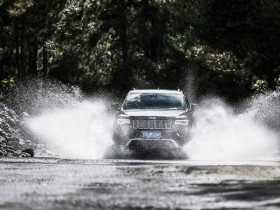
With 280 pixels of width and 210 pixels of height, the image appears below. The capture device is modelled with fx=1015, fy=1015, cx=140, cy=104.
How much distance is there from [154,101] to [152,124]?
1.78m

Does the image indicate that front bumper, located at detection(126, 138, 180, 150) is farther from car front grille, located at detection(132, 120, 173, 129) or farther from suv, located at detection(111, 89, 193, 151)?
car front grille, located at detection(132, 120, 173, 129)

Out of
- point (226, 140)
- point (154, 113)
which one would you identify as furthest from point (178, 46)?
point (154, 113)

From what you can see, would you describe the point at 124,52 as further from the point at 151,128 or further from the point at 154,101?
the point at 151,128

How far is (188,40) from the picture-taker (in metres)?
55.6

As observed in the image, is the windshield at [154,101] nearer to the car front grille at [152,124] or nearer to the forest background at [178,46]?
the car front grille at [152,124]

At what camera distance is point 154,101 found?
25.8 metres

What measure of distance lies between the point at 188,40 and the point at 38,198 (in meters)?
43.2

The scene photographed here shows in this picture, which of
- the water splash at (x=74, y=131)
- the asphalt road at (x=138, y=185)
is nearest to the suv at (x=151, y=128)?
the water splash at (x=74, y=131)

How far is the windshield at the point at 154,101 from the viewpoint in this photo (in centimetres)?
2553

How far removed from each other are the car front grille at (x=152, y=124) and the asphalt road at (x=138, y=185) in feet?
8.02

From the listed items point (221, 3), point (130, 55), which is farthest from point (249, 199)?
point (130, 55)

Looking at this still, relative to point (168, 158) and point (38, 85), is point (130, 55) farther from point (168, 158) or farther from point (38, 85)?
point (168, 158)

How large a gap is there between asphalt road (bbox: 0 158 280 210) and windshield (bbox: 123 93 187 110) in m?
3.99

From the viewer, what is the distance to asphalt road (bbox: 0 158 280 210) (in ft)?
40.3
